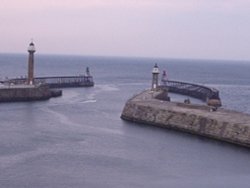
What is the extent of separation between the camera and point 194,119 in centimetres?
4225

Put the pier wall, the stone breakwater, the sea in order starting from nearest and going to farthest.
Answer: the sea < the stone breakwater < the pier wall

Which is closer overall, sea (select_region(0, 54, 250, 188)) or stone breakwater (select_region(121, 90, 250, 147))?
sea (select_region(0, 54, 250, 188))

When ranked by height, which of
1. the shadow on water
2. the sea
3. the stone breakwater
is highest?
the stone breakwater


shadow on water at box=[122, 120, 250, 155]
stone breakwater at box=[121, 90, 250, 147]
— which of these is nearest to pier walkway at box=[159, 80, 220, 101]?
stone breakwater at box=[121, 90, 250, 147]

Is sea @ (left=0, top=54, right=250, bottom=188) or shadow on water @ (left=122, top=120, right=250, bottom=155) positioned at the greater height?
shadow on water @ (left=122, top=120, right=250, bottom=155)

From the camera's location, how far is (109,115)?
51969 mm

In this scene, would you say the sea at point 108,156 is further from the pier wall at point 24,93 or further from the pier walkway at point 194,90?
the pier walkway at point 194,90

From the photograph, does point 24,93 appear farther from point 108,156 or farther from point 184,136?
point 108,156

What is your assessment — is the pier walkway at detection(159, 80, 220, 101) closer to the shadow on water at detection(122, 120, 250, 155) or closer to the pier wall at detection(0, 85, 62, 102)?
the pier wall at detection(0, 85, 62, 102)

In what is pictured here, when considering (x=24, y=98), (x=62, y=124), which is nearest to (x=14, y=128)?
(x=62, y=124)

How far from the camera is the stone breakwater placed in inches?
1500

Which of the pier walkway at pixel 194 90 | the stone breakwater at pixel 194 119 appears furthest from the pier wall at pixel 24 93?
the stone breakwater at pixel 194 119

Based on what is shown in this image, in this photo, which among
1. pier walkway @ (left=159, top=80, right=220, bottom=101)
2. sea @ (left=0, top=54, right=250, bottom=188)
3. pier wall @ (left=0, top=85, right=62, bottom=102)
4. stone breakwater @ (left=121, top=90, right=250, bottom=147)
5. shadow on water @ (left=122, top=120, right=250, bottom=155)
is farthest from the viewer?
pier walkway @ (left=159, top=80, right=220, bottom=101)

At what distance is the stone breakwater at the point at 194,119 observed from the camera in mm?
38094
